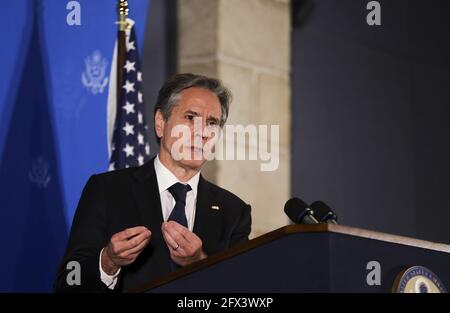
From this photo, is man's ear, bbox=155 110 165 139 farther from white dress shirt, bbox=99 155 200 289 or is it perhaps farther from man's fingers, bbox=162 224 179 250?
man's fingers, bbox=162 224 179 250

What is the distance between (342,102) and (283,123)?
726 millimetres

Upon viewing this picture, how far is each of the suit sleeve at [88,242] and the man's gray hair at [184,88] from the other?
436 millimetres

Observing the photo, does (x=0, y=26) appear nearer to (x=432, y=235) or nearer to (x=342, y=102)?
(x=342, y=102)

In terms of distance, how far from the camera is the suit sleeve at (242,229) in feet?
11.4

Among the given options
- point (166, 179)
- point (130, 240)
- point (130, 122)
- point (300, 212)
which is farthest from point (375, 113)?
point (130, 240)

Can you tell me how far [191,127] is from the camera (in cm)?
346

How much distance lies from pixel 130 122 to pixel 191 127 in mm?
1812

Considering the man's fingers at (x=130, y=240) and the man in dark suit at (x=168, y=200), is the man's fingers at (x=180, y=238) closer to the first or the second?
the man's fingers at (x=130, y=240)

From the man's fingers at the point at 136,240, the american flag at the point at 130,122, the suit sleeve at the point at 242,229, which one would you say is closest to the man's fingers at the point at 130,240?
the man's fingers at the point at 136,240

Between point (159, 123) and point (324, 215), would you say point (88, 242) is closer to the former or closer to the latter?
point (159, 123)

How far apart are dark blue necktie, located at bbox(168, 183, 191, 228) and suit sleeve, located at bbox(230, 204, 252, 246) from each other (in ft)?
0.78

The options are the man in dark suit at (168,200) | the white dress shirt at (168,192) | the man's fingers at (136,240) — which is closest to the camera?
the man's fingers at (136,240)

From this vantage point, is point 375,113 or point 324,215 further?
point 375,113

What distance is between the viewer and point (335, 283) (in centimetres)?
234
